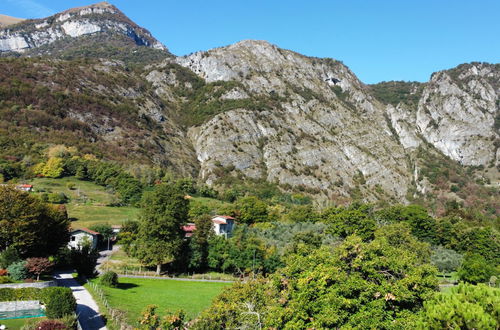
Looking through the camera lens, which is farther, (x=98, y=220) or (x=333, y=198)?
(x=333, y=198)

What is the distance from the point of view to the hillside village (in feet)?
62.3

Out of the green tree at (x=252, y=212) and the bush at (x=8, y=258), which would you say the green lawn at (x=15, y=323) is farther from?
the green tree at (x=252, y=212)

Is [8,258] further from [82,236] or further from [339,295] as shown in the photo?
[339,295]

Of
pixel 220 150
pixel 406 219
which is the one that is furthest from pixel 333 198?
pixel 406 219

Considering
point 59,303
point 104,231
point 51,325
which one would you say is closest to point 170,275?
point 104,231

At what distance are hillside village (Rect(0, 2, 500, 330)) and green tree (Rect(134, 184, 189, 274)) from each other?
0.67 feet

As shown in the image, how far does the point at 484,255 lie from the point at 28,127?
439ft

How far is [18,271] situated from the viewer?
31.0m

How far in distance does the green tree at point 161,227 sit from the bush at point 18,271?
18810 mm

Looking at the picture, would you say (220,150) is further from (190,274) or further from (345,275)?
(345,275)

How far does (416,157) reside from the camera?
644 ft

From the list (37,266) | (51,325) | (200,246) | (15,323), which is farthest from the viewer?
(200,246)

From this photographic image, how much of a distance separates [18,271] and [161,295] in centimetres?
1306

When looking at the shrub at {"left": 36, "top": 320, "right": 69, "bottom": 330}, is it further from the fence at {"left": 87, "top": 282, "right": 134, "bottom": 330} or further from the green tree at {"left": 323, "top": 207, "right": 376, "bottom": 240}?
the green tree at {"left": 323, "top": 207, "right": 376, "bottom": 240}
